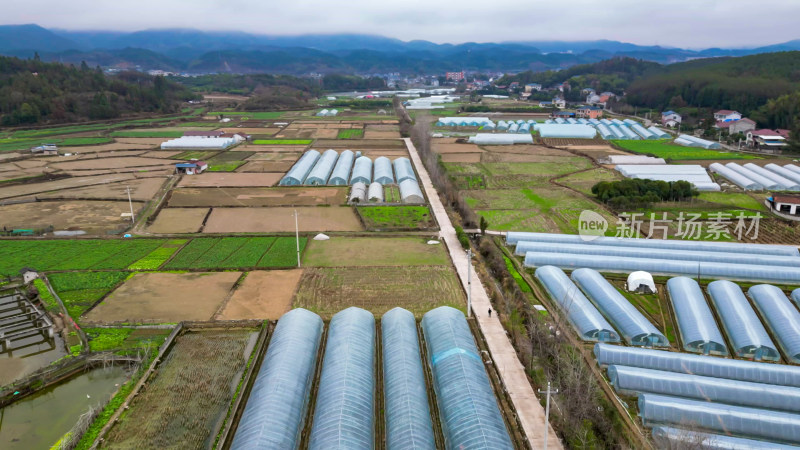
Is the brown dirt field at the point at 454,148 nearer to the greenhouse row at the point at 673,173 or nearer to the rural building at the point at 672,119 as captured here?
the greenhouse row at the point at 673,173

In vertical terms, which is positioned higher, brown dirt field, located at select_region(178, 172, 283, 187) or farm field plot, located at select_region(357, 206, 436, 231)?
brown dirt field, located at select_region(178, 172, 283, 187)

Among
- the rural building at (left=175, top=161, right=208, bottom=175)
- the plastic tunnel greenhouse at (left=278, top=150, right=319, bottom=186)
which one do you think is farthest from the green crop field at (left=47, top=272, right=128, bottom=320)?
the rural building at (left=175, top=161, right=208, bottom=175)

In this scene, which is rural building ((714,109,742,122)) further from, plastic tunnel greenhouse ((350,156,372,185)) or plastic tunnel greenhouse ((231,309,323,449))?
plastic tunnel greenhouse ((231,309,323,449))

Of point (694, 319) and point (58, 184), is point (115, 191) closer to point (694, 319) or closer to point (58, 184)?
point (58, 184)

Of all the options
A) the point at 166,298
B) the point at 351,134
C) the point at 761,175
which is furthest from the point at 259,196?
the point at 761,175

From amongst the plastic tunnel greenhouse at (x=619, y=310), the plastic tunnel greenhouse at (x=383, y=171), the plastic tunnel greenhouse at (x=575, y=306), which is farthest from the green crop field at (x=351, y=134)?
the plastic tunnel greenhouse at (x=619, y=310)

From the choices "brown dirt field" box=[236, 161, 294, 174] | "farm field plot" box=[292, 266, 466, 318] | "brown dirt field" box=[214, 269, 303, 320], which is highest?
"brown dirt field" box=[236, 161, 294, 174]

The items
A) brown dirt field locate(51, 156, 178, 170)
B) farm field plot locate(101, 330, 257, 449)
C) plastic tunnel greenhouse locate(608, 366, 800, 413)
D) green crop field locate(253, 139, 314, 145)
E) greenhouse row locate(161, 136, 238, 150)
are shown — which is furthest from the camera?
green crop field locate(253, 139, 314, 145)
